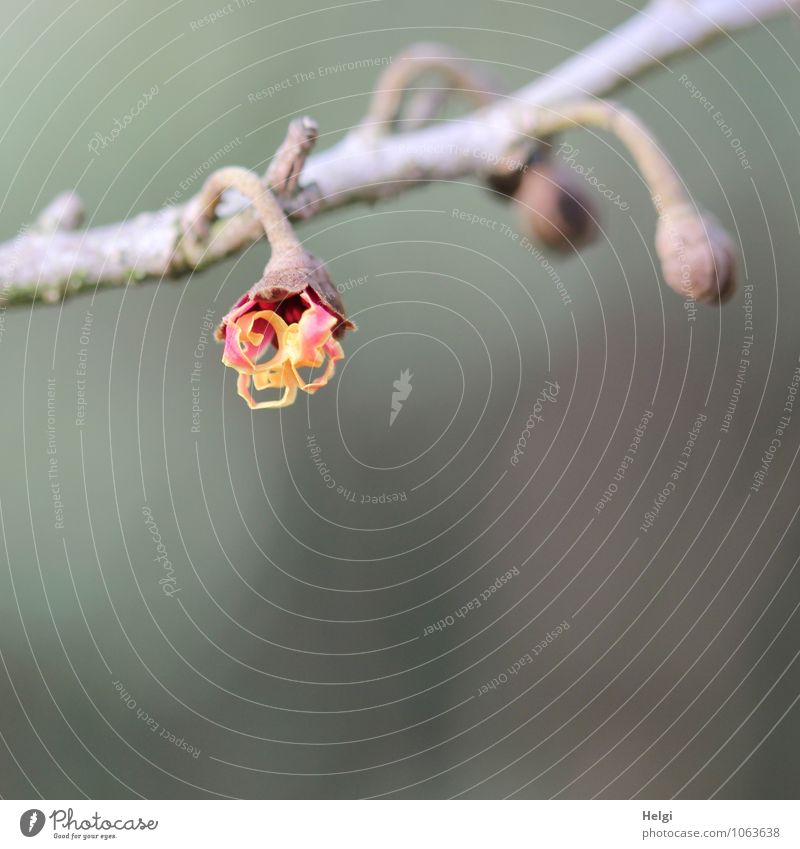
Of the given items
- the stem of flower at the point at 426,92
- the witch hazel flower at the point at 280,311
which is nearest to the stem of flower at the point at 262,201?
the witch hazel flower at the point at 280,311

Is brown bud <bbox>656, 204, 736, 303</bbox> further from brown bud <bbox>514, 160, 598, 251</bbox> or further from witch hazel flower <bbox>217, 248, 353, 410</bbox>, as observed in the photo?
witch hazel flower <bbox>217, 248, 353, 410</bbox>

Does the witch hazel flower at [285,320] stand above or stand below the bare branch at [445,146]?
below

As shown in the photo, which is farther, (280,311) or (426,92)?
(426,92)

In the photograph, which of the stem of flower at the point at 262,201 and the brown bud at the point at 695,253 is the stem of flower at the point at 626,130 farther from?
the stem of flower at the point at 262,201

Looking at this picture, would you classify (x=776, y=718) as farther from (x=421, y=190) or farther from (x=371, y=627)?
(x=421, y=190)

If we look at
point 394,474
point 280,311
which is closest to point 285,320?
point 280,311

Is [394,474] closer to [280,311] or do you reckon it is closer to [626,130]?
[280,311]
